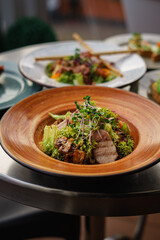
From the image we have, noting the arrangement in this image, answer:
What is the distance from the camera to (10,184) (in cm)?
110

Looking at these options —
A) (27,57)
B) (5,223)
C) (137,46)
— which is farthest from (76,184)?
(137,46)

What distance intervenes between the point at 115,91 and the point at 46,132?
428mm

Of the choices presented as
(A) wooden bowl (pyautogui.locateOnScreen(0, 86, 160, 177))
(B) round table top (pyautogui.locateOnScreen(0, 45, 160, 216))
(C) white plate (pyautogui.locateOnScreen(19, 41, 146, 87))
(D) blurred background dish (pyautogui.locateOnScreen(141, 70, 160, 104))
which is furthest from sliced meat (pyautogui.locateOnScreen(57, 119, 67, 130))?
(D) blurred background dish (pyautogui.locateOnScreen(141, 70, 160, 104))

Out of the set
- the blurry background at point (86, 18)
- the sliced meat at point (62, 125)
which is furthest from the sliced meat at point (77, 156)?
the blurry background at point (86, 18)

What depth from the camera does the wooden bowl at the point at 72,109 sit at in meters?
1.02

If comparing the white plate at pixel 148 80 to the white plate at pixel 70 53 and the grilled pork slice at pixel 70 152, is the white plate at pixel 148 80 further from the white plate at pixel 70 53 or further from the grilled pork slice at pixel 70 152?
the grilled pork slice at pixel 70 152

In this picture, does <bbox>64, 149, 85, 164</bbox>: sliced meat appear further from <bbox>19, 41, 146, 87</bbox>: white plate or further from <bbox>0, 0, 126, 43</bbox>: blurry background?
<bbox>0, 0, 126, 43</bbox>: blurry background

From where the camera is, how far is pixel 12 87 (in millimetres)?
1771

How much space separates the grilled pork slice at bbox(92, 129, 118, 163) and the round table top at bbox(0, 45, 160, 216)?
0.09 metres

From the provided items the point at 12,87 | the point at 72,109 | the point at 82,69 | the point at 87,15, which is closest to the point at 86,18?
the point at 87,15

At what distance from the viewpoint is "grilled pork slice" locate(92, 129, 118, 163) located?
1.15m

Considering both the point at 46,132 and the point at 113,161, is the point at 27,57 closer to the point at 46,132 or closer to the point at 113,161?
the point at 46,132

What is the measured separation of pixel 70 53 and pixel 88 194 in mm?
1309

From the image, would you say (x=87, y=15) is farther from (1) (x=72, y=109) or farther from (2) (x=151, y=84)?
(1) (x=72, y=109)
